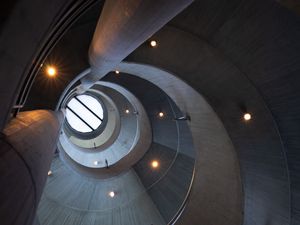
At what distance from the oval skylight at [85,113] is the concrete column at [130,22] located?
1419 cm

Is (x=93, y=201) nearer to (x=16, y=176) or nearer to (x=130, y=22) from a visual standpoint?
(x=130, y=22)

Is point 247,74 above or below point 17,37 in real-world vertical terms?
above

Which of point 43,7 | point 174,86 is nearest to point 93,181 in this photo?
point 174,86

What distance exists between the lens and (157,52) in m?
7.35

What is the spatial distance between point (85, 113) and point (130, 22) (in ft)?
54.7

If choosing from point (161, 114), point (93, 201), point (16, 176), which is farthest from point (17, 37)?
point (93, 201)

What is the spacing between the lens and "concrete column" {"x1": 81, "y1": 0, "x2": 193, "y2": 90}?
3137mm

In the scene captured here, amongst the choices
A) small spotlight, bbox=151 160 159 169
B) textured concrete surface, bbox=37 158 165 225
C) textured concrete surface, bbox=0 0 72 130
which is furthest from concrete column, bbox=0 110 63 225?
small spotlight, bbox=151 160 159 169

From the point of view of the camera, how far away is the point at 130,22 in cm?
355

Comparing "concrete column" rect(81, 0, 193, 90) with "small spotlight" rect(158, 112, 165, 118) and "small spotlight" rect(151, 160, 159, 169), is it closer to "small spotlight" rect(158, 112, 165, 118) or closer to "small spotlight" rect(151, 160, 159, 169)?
"small spotlight" rect(158, 112, 165, 118)

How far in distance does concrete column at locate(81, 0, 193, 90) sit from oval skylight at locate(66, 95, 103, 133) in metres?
14.2

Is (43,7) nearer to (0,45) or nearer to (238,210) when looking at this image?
(0,45)

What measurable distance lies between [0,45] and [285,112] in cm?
563

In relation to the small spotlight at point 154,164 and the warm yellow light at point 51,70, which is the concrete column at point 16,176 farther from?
the small spotlight at point 154,164
